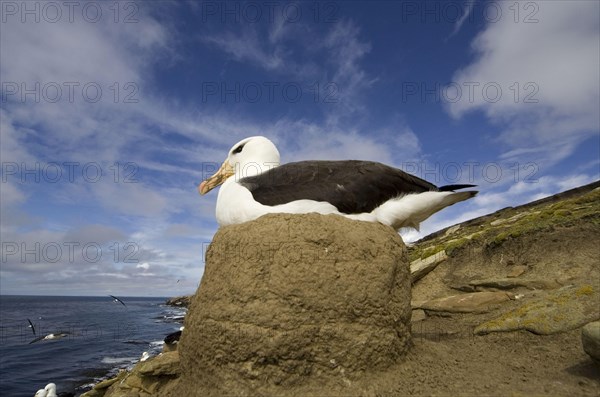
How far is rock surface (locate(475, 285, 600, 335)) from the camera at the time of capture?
238 inches

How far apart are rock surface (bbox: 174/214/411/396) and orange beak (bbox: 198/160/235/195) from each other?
1923 mm

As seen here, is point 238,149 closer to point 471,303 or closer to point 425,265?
point 471,303

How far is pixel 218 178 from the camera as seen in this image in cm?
684

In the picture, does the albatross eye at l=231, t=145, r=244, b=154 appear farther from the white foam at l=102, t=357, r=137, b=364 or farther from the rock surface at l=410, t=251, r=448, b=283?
the white foam at l=102, t=357, r=137, b=364

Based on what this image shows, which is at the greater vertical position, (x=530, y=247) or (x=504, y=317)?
(x=530, y=247)

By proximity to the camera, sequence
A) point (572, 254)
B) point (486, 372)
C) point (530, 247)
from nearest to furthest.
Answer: point (486, 372)
point (572, 254)
point (530, 247)

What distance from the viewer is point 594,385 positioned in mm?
4363

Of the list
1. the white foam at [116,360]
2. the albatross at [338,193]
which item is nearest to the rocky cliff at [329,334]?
the albatross at [338,193]

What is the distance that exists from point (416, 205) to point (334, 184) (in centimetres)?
122

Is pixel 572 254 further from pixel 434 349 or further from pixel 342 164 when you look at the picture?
pixel 342 164

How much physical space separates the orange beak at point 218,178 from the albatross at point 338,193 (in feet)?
2.58

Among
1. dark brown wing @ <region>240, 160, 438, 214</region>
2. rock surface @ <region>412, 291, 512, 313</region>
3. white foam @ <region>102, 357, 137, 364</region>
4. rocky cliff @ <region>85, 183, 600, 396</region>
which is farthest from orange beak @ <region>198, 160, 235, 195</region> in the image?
white foam @ <region>102, 357, 137, 364</region>

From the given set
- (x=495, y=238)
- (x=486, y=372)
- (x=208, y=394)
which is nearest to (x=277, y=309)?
(x=208, y=394)

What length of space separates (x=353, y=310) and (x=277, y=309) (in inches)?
32.8
